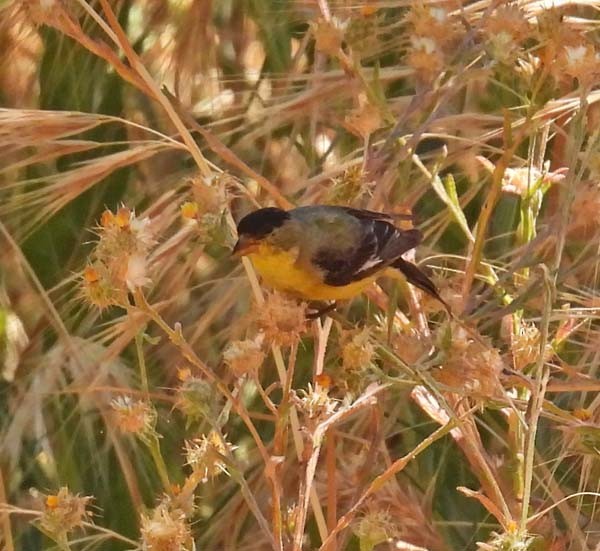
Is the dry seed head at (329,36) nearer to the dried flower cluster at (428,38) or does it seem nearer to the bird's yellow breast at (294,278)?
the dried flower cluster at (428,38)

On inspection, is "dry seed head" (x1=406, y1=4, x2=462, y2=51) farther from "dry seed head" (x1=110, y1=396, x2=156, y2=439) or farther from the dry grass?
"dry seed head" (x1=110, y1=396, x2=156, y2=439)

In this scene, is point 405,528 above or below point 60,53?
below

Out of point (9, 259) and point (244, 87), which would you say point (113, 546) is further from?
point (244, 87)

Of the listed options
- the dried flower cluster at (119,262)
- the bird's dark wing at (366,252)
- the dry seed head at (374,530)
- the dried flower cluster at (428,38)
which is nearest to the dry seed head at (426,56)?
the dried flower cluster at (428,38)

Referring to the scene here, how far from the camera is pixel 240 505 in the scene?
1.31 metres

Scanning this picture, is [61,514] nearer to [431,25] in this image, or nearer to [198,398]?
[198,398]

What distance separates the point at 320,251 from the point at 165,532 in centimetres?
38

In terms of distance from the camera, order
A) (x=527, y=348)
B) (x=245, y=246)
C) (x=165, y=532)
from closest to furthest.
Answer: (x=165, y=532) < (x=527, y=348) < (x=245, y=246)

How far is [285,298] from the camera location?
87 cm

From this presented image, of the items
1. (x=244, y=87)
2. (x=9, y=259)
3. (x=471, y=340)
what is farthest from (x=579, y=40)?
(x=9, y=259)

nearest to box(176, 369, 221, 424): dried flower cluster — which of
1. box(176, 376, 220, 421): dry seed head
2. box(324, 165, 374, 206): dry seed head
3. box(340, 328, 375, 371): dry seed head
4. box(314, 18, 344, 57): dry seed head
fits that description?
box(176, 376, 220, 421): dry seed head

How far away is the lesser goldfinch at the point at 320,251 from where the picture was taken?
3.22ft

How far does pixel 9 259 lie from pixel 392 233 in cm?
55

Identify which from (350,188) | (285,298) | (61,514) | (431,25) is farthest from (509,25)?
(61,514)
